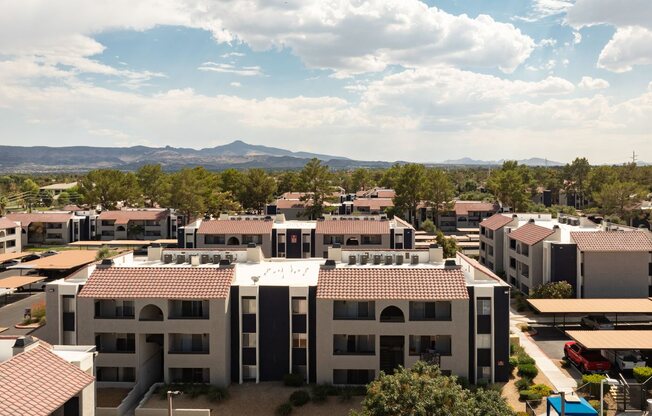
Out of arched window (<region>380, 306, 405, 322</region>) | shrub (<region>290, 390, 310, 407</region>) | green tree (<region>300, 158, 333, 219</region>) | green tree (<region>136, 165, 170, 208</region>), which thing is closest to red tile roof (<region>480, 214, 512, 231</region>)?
arched window (<region>380, 306, 405, 322</region>)

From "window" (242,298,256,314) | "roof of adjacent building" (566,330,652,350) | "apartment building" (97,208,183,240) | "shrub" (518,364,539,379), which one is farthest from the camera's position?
"apartment building" (97,208,183,240)

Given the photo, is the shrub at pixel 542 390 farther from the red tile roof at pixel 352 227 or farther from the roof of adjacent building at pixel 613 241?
the red tile roof at pixel 352 227

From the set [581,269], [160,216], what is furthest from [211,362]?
[160,216]

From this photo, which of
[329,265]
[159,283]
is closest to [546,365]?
[329,265]

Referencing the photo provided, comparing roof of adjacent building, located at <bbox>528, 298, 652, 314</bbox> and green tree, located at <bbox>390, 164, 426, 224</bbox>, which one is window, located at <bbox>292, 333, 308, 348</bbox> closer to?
roof of adjacent building, located at <bbox>528, 298, 652, 314</bbox>

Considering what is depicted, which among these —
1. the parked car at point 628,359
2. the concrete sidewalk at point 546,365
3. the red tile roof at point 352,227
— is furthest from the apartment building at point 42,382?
the red tile roof at point 352,227

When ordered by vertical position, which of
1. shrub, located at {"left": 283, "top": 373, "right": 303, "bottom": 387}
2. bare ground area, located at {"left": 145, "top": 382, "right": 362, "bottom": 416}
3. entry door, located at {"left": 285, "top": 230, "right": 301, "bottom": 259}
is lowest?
bare ground area, located at {"left": 145, "top": 382, "right": 362, "bottom": 416}
